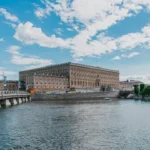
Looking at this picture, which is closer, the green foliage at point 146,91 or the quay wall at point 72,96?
the quay wall at point 72,96

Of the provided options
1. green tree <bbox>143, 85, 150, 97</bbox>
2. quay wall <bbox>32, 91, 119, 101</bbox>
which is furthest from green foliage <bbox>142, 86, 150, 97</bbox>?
quay wall <bbox>32, 91, 119, 101</bbox>

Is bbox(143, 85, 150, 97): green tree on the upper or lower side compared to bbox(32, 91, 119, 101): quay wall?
upper

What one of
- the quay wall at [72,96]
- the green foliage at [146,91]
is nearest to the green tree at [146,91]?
the green foliage at [146,91]

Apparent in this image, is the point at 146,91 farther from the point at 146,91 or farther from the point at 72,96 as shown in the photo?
the point at 72,96

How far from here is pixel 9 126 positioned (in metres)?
41.5

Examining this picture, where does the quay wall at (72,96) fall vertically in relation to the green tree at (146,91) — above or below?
below

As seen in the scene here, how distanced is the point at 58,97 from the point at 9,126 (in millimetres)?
119642

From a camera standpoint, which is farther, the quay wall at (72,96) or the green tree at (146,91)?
the green tree at (146,91)

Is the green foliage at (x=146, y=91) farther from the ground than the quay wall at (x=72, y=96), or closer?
farther from the ground

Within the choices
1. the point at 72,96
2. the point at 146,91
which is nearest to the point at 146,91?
the point at 146,91

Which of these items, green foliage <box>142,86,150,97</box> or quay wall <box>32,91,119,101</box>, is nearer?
quay wall <box>32,91,119,101</box>

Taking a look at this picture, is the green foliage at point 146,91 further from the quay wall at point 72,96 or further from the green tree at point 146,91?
the quay wall at point 72,96

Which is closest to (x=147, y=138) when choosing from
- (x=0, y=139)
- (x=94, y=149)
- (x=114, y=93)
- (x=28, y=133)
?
(x=94, y=149)

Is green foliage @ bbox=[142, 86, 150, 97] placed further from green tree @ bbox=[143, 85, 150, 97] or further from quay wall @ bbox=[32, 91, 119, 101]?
quay wall @ bbox=[32, 91, 119, 101]
